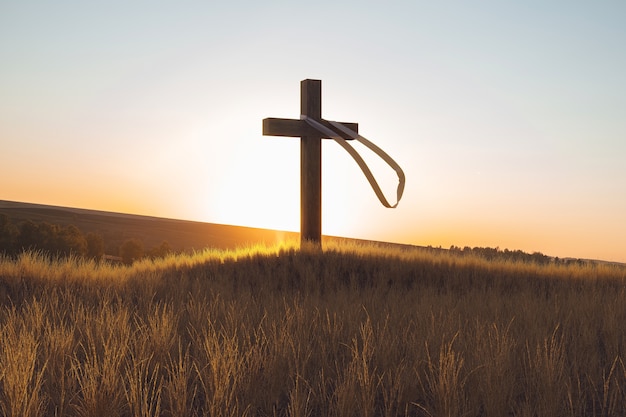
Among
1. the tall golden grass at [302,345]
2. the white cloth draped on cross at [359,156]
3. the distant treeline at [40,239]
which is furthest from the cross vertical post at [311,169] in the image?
the distant treeline at [40,239]

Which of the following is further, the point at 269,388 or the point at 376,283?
the point at 376,283

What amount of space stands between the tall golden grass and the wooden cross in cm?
60

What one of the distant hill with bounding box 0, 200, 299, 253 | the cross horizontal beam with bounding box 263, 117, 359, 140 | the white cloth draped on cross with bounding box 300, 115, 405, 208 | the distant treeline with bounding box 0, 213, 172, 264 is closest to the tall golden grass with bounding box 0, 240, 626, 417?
the white cloth draped on cross with bounding box 300, 115, 405, 208

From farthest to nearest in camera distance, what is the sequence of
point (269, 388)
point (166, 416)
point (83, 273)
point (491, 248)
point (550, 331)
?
point (491, 248) → point (83, 273) → point (550, 331) → point (269, 388) → point (166, 416)

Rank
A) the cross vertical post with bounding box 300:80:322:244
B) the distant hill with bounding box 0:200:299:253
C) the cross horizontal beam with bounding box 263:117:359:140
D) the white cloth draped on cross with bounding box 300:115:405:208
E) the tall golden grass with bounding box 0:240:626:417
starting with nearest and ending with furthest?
1. the tall golden grass with bounding box 0:240:626:417
2. the white cloth draped on cross with bounding box 300:115:405:208
3. the cross horizontal beam with bounding box 263:117:359:140
4. the cross vertical post with bounding box 300:80:322:244
5. the distant hill with bounding box 0:200:299:253

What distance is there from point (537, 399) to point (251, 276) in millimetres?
6088

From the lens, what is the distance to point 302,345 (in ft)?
15.1

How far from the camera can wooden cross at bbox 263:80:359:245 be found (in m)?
10.4

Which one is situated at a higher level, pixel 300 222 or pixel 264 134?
pixel 264 134

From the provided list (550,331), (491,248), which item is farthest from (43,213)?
(550,331)

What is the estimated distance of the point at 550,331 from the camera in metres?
5.71

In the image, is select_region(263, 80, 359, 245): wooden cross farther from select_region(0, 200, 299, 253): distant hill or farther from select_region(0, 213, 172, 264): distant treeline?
select_region(0, 200, 299, 253): distant hill

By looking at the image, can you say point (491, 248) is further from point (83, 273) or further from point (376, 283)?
point (83, 273)

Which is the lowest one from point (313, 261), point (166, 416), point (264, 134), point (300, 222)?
point (166, 416)
